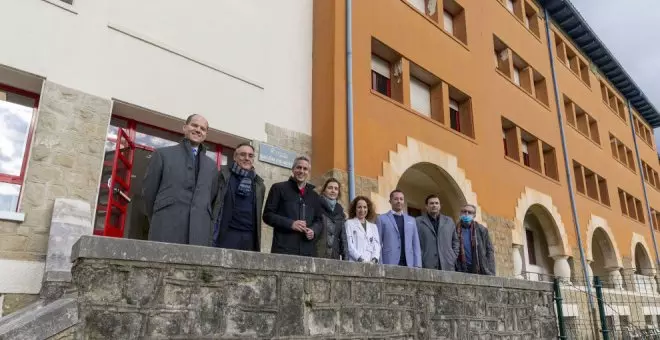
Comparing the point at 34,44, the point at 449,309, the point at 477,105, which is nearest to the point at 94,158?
the point at 34,44

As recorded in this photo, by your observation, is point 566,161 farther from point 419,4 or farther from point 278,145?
point 278,145

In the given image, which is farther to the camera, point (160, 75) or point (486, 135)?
point (486, 135)

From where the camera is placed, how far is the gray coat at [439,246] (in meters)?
6.15

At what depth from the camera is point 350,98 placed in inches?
339

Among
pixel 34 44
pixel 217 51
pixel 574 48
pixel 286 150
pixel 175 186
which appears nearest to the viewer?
pixel 175 186

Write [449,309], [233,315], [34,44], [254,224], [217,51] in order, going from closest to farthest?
[233,315], [254,224], [449,309], [34,44], [217,51]

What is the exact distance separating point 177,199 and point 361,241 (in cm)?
225

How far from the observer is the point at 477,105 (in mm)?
12375

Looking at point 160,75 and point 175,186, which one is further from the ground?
point 160,75

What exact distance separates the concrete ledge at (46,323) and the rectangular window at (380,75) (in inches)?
328

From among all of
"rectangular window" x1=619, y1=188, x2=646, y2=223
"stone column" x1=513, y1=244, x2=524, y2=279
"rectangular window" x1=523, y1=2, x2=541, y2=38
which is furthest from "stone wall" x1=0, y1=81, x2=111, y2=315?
"rectangular window" x1=619, y1=188, x2=646, y2=223

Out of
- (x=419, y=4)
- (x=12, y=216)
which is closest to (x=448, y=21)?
(x=419, y=4)

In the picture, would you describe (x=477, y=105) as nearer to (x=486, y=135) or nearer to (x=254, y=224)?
(x=486, y=135)

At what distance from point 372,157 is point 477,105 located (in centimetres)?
492
